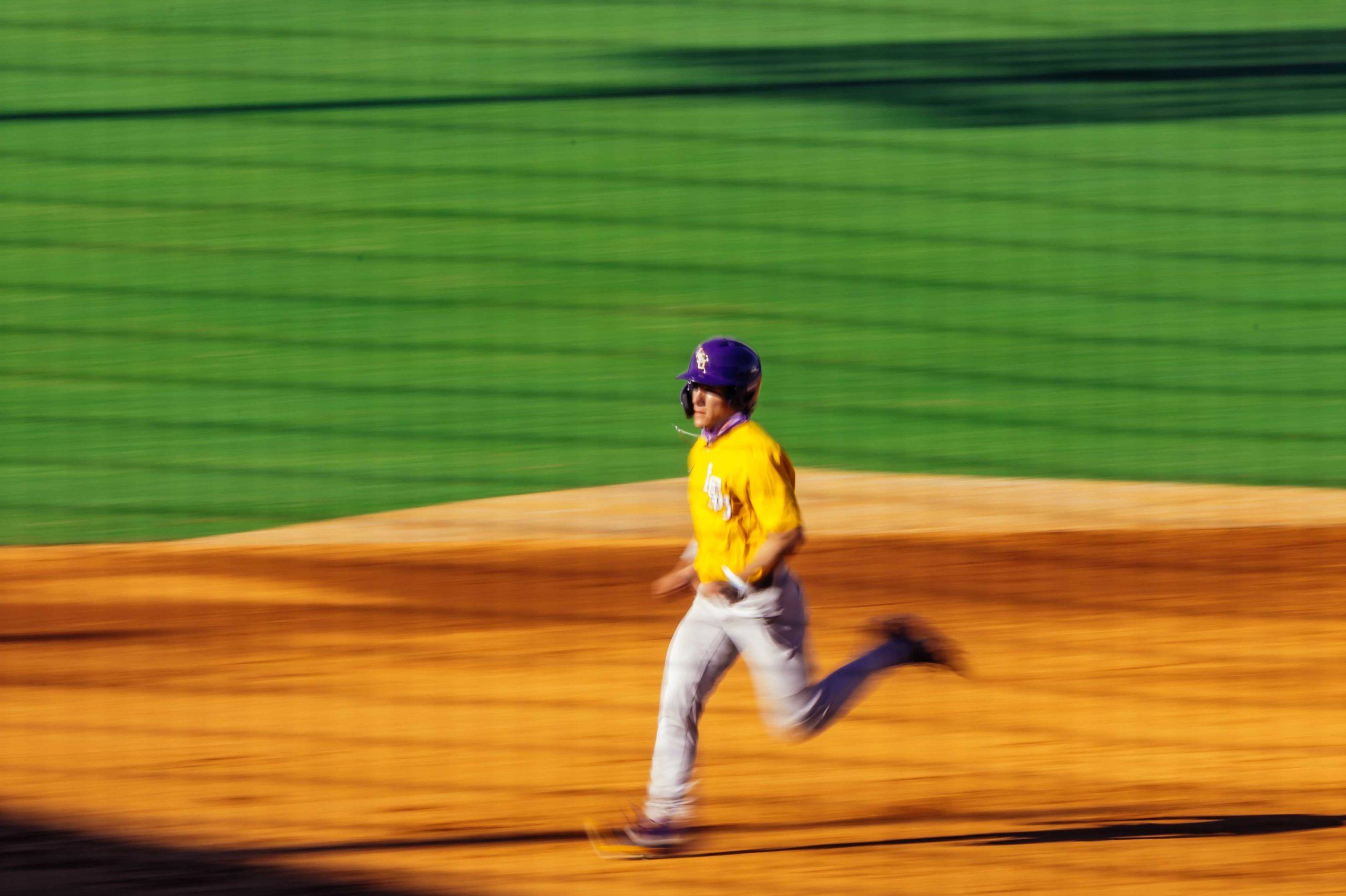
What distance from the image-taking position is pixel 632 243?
8.68 metres

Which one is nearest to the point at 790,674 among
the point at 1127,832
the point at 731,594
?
the point at 731,594

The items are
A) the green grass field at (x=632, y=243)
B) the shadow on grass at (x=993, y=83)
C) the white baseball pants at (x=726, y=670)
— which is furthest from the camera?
the shadow on grass at (x=993, y=83)

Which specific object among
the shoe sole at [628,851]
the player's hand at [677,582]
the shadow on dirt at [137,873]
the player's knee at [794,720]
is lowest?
the shoe sole at [628,851]

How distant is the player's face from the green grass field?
137 inches

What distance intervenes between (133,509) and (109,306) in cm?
158

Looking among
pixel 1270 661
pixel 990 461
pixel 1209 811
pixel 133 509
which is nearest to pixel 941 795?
pixel 1209 811

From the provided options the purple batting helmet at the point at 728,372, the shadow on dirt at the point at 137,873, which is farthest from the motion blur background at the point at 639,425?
the purple batting helmet at the point at 728,372

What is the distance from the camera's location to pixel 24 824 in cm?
429

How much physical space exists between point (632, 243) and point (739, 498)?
4987 millimetres

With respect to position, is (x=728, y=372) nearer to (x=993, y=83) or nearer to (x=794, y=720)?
(x=794, y=720)

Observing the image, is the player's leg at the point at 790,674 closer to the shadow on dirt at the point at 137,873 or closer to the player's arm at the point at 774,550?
the player's arm at the point at 774,550

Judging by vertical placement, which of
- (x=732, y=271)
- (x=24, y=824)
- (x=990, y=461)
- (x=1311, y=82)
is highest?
(x=1311, y=82)

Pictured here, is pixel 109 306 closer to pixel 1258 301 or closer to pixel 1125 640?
pixel 1125 640

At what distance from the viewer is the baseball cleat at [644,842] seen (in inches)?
157
